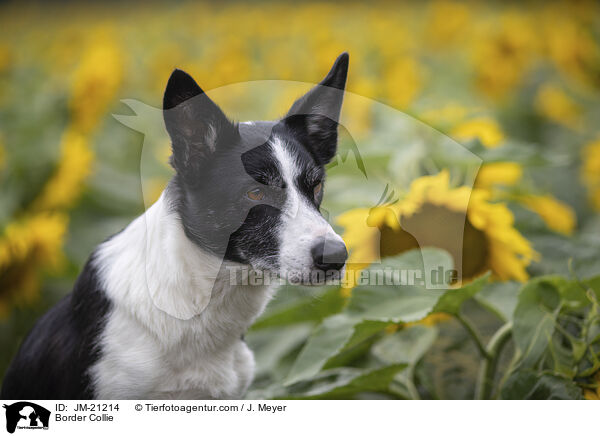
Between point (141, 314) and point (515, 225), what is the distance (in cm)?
90

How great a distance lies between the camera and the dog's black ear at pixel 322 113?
0.85 metres

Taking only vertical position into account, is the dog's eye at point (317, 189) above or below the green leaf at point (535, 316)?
above

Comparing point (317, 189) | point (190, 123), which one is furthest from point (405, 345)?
point (190, 123)

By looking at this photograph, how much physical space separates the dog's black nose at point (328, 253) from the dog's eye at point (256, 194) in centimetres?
11

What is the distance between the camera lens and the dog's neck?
2.93ft

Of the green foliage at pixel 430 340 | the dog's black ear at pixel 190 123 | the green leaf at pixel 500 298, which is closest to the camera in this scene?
the dog's black ear at pixel 190 123

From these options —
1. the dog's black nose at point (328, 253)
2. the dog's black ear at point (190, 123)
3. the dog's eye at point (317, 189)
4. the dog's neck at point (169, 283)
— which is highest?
the dog's black ear at point (190, 123)

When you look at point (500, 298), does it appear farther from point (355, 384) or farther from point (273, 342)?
point (273, 342)

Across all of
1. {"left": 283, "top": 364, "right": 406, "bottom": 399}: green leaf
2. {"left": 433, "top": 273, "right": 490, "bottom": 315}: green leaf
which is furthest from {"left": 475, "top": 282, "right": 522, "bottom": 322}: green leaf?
{"left": 283, "top": 364, "right": 406, "bottom": 399}: green leaf

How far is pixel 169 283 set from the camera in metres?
0.89

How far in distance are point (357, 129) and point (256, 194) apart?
1.85 feet

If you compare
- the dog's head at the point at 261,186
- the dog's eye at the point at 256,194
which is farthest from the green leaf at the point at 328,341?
the dog's eye at the point at 256,194
